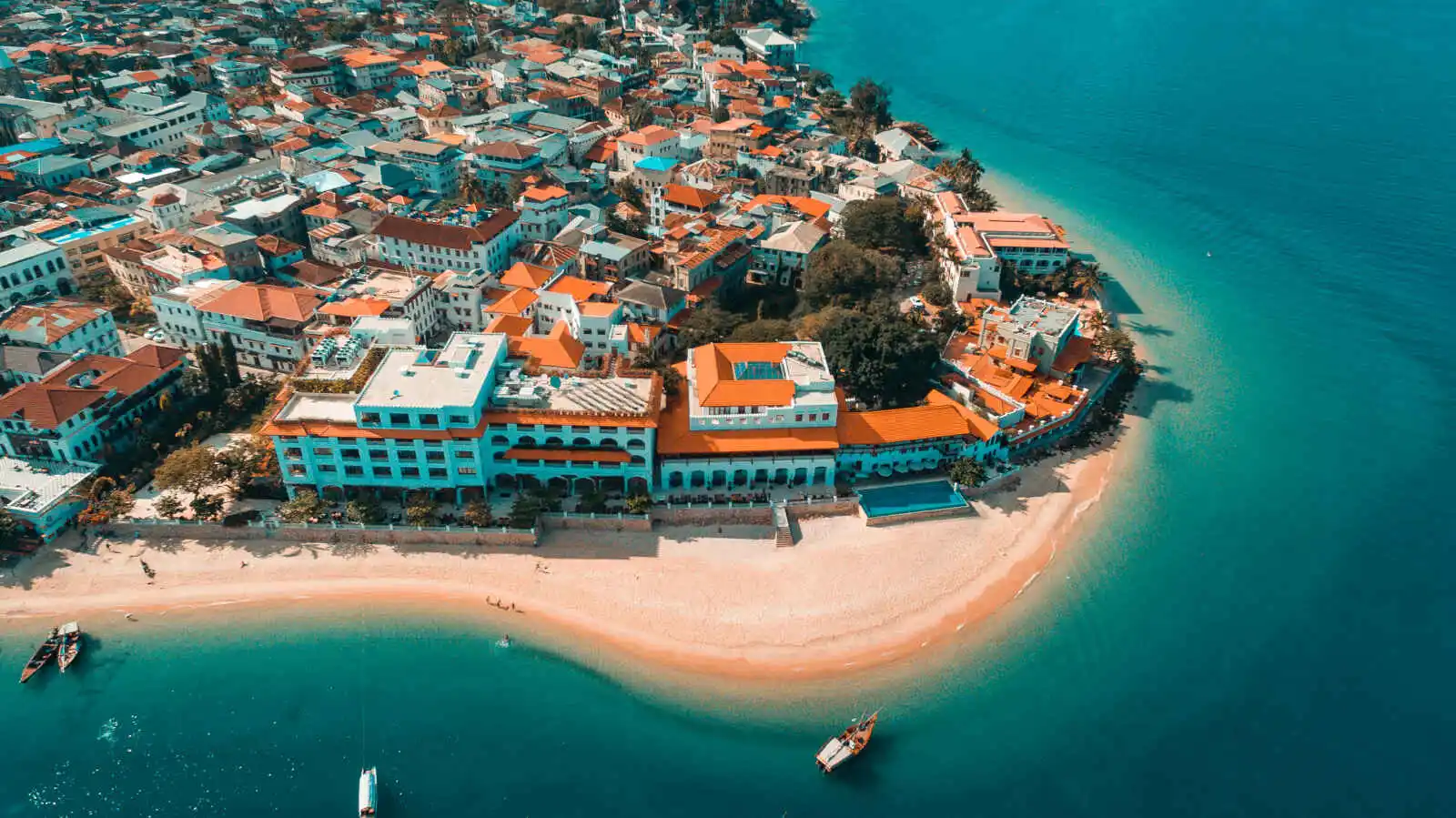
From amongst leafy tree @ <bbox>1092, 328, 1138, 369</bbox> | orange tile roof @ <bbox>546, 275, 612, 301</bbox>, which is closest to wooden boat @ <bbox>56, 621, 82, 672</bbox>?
orange tile roof @ <bbox>546, 275, 612, 301</bbox>

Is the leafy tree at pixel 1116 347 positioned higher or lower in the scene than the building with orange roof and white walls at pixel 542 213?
lower

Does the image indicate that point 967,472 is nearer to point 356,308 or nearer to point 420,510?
point 420,510

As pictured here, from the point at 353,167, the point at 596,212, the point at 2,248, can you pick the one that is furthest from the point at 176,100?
the point at 596,212

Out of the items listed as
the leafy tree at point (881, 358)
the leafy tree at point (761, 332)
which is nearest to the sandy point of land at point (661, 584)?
the leafy tree at point (881, 358)

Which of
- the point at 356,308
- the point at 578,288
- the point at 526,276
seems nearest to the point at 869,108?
the point at 526,276

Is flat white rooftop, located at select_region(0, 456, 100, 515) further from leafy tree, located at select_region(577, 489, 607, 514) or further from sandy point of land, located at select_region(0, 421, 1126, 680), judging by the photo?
leafy tree, located at select_region(577, 489, 607, 514)

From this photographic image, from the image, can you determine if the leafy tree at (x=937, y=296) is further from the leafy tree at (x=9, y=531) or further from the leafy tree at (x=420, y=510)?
the leafy tree at (x=9, y=531)
